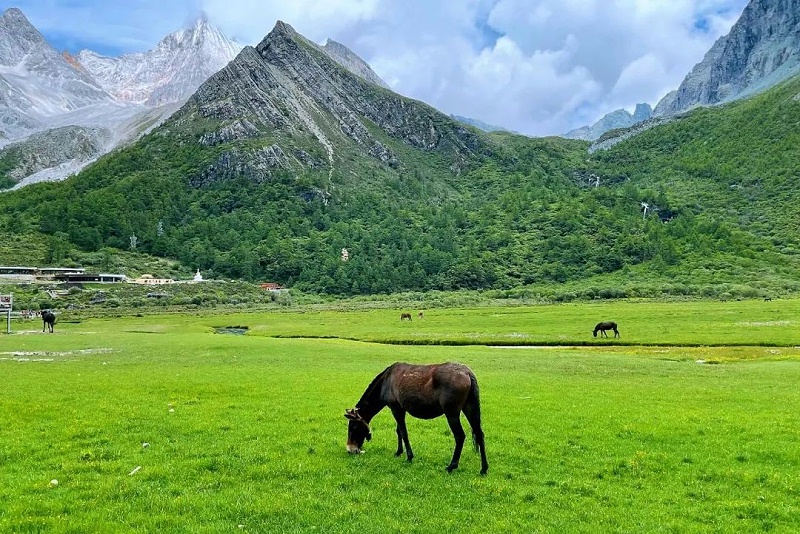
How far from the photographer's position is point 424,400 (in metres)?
14.7

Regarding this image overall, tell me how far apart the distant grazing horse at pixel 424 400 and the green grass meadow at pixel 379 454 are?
74 cm

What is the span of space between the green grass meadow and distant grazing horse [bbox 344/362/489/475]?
74cm

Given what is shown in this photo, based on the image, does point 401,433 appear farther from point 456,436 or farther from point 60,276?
point 60,276

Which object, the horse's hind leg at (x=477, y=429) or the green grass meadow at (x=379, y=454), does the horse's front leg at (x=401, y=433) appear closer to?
the green grass meadow at (x=379, y=454)

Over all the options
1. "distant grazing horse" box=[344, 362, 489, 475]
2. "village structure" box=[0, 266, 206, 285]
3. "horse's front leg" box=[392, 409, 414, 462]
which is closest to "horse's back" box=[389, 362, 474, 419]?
"distant grazing horse" box=[344, 362, 489, 475]

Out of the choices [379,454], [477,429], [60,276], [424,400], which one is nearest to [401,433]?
[379,454]

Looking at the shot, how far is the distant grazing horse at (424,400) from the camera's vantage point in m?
14.1

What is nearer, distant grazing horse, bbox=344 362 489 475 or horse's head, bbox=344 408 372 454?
distant grazing horse, bbox=344 362 489 475

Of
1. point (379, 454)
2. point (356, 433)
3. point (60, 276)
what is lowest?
point (379, 454)

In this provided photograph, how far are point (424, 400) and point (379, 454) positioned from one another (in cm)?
246

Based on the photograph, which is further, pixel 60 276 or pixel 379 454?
pixel 60 276

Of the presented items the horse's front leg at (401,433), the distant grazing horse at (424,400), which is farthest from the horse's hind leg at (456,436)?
the horse's front leg at (401,433)

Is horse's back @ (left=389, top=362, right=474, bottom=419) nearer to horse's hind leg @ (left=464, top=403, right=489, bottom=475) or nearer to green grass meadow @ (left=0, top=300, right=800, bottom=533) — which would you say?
horse's hind leg @ (left=464, top=403, right=489, bottom=475)

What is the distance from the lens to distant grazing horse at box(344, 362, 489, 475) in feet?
46.1
